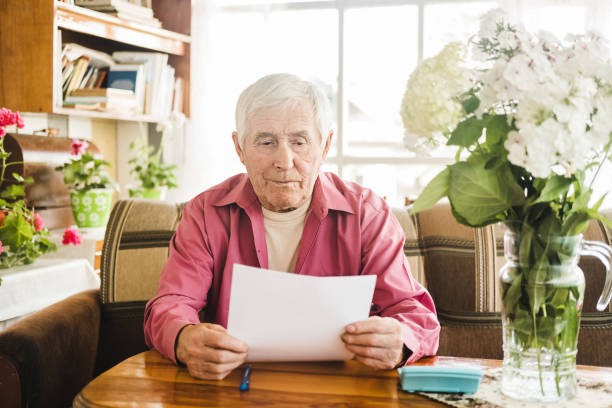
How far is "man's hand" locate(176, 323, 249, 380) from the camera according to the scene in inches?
37.1

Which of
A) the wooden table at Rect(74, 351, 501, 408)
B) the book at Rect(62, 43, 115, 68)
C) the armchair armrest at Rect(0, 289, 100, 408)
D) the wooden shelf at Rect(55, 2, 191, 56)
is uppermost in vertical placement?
the wooden shelf at Rect(55, 2, 191, 56)

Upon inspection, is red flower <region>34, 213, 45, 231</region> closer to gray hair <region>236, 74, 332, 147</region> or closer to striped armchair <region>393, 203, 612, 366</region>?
gray hair <region>236, 74, 332, 147</region>

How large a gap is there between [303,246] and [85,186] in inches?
54.9

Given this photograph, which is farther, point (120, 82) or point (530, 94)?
point (120, 82)

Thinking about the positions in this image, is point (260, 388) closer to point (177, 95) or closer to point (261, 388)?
point (261, 388)

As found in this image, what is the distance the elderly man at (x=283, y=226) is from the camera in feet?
4.06

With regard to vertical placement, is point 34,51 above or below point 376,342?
above

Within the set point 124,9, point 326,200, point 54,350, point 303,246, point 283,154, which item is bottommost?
point 54,350

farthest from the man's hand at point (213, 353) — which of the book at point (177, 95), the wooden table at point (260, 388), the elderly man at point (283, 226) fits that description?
the book at point (177, 95)

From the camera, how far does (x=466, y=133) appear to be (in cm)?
81

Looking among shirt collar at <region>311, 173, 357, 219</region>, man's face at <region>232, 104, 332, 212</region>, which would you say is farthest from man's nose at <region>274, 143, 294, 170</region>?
shirt collar at <region>311, 173, 357, 219</region>

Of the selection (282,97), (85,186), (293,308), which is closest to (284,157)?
(282,97)

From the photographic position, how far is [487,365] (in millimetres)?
1033

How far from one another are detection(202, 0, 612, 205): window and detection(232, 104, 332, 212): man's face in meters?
2.12
